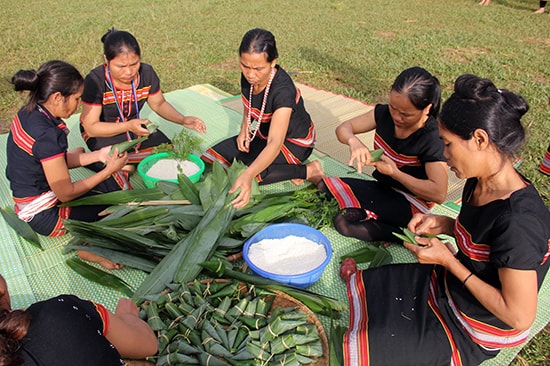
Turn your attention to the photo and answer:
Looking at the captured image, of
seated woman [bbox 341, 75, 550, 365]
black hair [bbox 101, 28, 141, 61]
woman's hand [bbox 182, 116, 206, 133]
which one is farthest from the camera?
woman's hand [bbox 182, 116, 206, 133]

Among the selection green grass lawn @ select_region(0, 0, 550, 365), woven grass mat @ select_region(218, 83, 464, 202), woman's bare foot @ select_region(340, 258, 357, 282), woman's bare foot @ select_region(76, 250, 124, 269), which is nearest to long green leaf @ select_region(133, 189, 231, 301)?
woman's bare foot @ select_region(76, 250, 124, 269)

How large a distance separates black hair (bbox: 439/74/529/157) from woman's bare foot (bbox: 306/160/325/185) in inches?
69.7

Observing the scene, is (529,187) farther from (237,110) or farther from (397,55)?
(397,55)

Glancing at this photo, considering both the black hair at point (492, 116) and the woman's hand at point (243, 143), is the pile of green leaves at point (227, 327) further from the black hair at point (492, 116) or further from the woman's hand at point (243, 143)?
the woman's hand at point (243, 143)

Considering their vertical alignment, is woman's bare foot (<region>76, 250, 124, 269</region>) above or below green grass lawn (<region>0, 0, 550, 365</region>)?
below

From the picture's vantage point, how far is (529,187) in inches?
67.2

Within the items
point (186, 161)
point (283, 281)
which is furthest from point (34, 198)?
point (283, 281)

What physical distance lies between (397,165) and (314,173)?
0.83m

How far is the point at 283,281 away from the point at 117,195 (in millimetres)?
1300

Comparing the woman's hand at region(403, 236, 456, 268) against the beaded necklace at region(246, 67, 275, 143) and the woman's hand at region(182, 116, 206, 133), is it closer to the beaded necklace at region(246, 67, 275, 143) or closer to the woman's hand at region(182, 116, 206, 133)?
the beaded necklace at region(246, 67, 275, 143)

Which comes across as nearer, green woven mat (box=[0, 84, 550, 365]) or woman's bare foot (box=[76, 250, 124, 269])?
green woven mat (box=[0, 84, 550, 365])

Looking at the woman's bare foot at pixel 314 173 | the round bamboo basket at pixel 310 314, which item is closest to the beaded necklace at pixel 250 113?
the woman's bare foot at pixel 314 173

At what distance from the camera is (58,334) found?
1.32 m

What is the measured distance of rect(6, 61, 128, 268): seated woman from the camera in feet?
8.09
